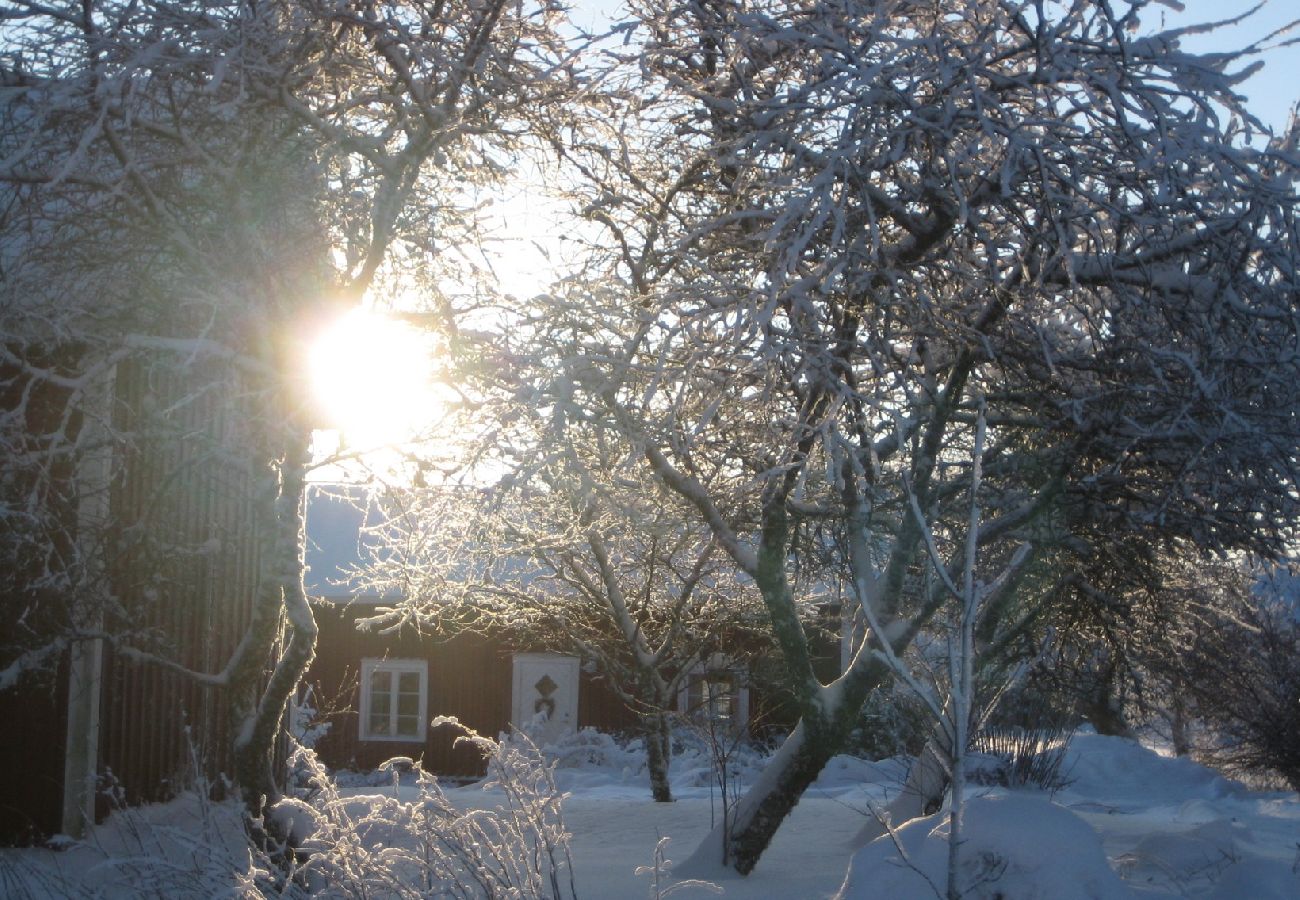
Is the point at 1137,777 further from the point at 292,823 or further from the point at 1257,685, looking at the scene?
the point at 292,823

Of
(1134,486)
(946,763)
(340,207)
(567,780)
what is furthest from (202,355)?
(567,780)

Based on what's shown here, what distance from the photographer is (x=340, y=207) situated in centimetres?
746

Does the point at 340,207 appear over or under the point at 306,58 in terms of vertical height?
under

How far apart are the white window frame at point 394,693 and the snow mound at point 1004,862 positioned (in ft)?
52.4

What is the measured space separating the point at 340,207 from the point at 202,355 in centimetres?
141

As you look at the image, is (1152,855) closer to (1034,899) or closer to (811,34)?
(1034,899)

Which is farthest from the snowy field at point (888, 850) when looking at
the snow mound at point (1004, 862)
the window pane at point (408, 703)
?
the window pane at point (408, 703)

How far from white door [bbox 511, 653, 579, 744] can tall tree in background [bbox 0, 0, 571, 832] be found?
12.8 metres

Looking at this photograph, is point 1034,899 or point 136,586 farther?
point 136,586

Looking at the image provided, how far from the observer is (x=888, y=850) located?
489 cm

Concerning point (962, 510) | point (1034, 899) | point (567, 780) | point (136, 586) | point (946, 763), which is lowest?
point (567, 780)

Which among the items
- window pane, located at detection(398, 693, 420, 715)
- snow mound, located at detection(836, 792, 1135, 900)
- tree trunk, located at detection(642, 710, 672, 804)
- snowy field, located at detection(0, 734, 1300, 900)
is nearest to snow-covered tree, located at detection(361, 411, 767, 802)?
tree trunk, located at detection(642, 710, 672, 804)

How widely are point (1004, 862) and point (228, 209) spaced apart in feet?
17.8

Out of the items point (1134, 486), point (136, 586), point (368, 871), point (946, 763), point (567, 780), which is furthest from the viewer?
point (567, 780)
